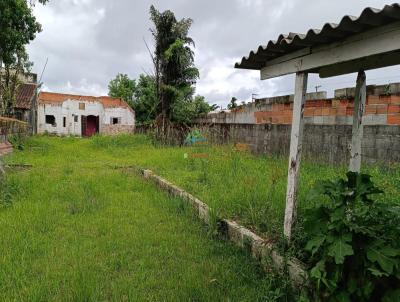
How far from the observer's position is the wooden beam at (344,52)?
2.27 metres

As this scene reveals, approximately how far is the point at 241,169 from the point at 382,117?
270 centimetres

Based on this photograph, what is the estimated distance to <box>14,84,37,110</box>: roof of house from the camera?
2408 cm

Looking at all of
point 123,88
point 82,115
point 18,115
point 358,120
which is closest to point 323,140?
point 358,120

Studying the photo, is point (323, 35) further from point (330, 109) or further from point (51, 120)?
point (51, 120)

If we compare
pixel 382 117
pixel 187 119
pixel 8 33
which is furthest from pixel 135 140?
pixel 382 117

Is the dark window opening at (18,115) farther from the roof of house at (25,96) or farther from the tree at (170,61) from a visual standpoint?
Answer: the tree at (170,61)

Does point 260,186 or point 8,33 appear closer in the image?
point 260,186

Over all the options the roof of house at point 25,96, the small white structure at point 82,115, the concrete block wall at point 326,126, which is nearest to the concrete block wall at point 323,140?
the concrete block wall at point 326,126

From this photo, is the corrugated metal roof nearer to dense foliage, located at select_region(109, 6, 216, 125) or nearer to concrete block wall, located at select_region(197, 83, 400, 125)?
concrete block wall, located at select_region(197, 83, 400, 125)

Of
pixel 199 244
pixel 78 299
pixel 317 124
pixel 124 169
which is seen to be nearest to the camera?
pixel 78 299

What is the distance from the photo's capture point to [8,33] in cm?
1217

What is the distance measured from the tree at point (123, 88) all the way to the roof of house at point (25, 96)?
45.1 ft

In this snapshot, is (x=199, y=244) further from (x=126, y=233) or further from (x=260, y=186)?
(x=260, y=186)

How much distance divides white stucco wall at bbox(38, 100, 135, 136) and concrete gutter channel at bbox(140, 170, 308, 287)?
1146 inches
